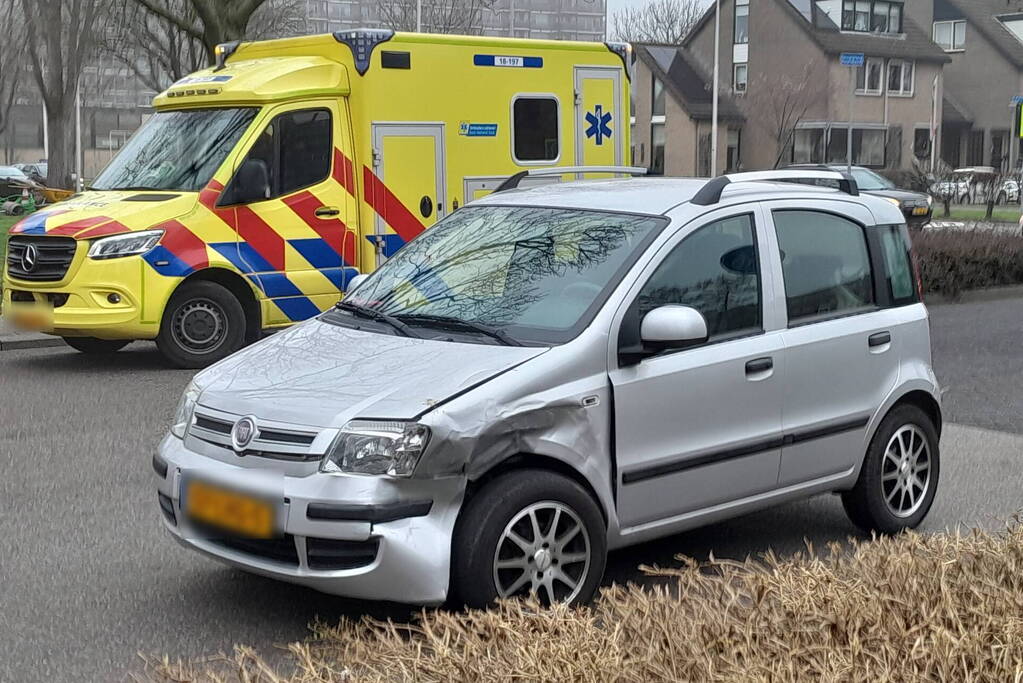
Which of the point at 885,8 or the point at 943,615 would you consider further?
the point at 885,8

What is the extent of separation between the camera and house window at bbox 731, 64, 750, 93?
67.4 m

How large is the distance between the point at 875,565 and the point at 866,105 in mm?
63268

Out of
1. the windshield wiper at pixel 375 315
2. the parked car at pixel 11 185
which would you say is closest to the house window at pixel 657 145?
the parked car at pixel 11 185

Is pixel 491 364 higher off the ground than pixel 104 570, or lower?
Answer: higher

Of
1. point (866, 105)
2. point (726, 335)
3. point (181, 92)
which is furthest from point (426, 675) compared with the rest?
point (866, 105)

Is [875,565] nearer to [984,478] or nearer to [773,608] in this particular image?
[773,608]

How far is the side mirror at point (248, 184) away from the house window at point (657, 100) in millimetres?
56657

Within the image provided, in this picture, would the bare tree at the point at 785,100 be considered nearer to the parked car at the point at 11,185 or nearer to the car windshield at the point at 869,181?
the car windshield at the point at 869,181

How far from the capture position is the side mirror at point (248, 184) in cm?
1139

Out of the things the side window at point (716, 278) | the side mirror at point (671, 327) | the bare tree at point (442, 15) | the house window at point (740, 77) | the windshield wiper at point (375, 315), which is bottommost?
the windshield wiper at point (375, 315)

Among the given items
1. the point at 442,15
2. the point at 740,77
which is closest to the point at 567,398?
the point at 442,15

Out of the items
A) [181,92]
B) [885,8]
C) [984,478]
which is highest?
[885,8]

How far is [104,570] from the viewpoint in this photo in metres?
5.78

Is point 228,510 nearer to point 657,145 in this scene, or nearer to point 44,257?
point 44,257
